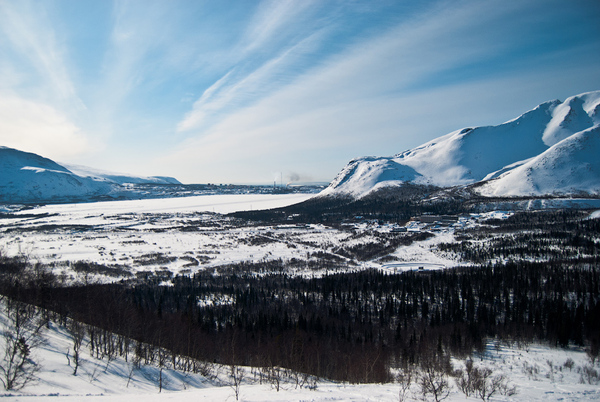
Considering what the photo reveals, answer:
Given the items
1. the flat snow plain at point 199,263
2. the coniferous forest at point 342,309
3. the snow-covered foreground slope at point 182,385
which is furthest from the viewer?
the coniferous forest at point 342,309

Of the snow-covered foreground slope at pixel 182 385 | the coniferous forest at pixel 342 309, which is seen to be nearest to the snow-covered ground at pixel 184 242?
the coniferous forest at pixel 342 309

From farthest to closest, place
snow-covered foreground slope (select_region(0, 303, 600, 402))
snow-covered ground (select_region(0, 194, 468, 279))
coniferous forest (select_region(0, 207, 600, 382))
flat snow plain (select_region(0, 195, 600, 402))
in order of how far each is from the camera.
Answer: snow-covered ground (select_region(0, 194, 468, 279)) → coniferous forest (select_region(0, 207, 600, 382)) → flat snow plain (select_region(0, 195, 600, 402)) → snow-covered foreground slope (select_region(0, 303, 600, 402))

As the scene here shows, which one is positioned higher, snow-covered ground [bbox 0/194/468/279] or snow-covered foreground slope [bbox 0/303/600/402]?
snow-covered foreground slope [bbox 0/303/600/402]

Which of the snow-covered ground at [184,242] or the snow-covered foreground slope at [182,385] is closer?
the snow-covered foreground slope at [182,385]

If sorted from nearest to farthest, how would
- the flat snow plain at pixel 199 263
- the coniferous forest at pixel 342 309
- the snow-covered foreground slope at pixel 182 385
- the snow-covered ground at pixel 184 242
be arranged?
the snow-covered foreground slope at pixel 182 385, the flat snow plain at pixel 199 263, the coniferous forest at pixel 342 309, the snow-covered ground at pixel 184 242

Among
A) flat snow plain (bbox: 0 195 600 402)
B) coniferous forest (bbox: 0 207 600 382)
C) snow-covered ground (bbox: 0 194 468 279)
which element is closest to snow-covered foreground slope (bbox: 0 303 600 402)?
flat snow plain (bbox: 0 195 600 402)

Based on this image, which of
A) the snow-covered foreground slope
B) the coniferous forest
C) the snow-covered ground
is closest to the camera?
the snow-covered foreground slope

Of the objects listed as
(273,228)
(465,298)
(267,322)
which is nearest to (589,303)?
(465,298)

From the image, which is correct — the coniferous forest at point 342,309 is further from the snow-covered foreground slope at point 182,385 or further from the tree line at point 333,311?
the snow-covered foreground slope at point 182,385

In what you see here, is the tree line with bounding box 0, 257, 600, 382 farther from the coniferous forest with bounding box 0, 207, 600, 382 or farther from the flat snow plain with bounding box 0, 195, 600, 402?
the flat snow plain with bounding box 0, 195, 600, 402

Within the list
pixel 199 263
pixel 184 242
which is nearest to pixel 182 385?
pixel 199 263
